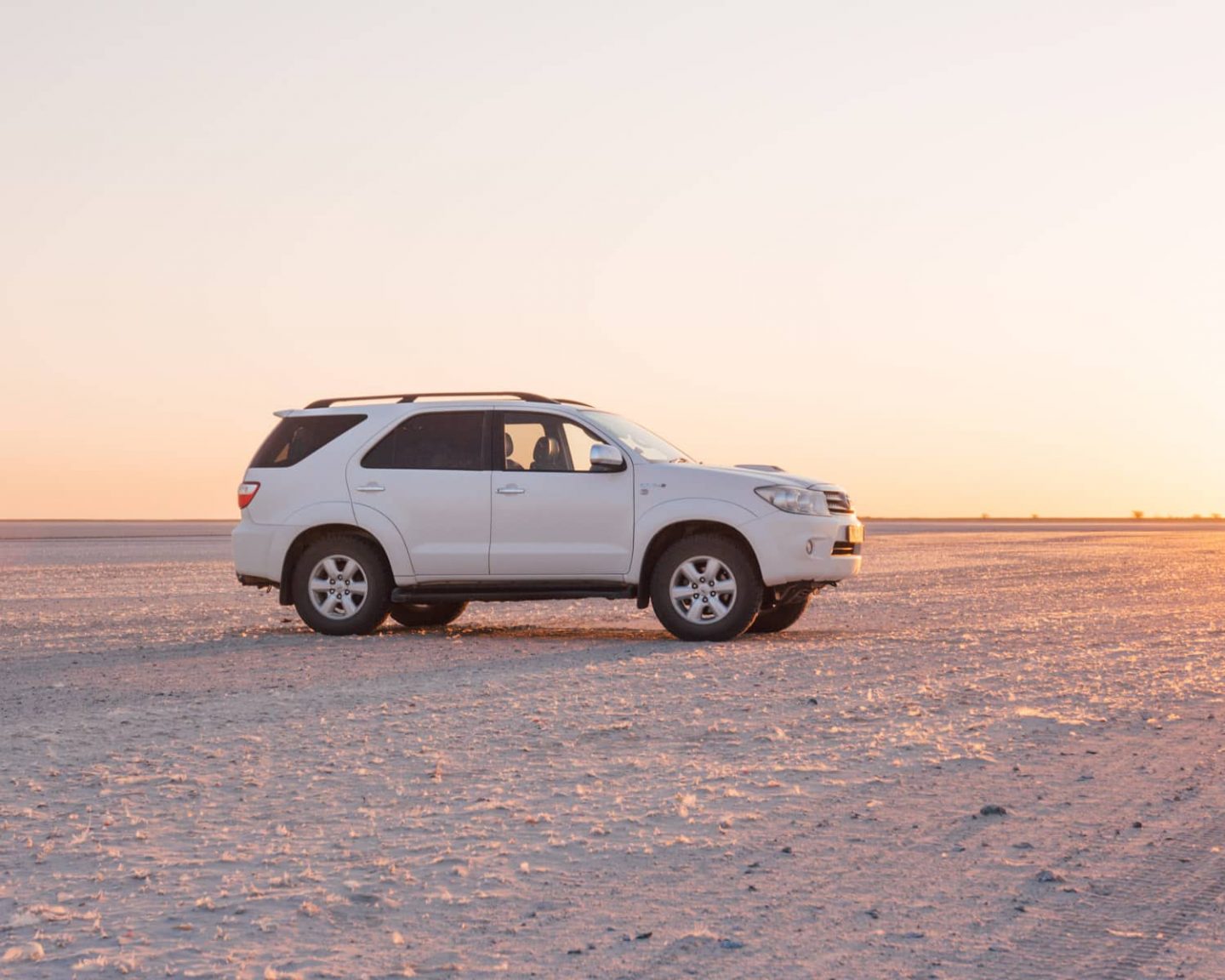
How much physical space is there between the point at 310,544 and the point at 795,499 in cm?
426

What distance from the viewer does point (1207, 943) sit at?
4527mm

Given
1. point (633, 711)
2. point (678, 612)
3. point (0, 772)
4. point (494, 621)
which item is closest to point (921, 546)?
point (494, 621)

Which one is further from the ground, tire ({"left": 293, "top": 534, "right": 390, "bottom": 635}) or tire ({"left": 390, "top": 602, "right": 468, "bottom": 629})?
tire ({"left": 293, "top": 534, "right": 390, "bottom": 635})

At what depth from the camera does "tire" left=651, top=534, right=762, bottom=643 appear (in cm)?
1295

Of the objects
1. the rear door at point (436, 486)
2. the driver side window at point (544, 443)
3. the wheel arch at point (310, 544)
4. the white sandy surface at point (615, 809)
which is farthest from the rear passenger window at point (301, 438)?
the white sandy surface at point (615, 809)

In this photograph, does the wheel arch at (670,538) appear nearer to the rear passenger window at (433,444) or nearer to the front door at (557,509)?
the front door at (557,509)

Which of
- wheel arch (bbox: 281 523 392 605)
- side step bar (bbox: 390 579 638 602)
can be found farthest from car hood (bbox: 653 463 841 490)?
wheel arch (bbox: 281 523 392 605)

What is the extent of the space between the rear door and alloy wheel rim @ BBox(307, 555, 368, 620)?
528 mm

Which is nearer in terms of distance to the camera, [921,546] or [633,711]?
[633,711]

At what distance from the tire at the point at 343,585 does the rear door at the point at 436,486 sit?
0.36 meters

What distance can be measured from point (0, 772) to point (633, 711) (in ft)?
11.3

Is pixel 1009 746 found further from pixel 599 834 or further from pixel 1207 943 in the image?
pixel 1207 943

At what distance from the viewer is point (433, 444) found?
13891mm

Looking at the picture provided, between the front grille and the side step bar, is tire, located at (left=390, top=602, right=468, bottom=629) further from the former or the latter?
the front grille
